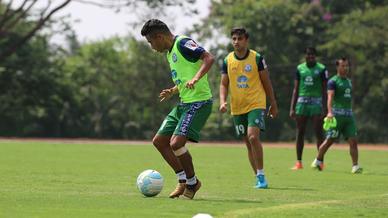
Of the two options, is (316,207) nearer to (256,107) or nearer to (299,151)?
(256,107)

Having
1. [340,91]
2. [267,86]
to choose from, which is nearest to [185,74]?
Answer: [267,86]

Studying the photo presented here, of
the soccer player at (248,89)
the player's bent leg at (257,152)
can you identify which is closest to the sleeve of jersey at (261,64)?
the soccer player at (248,89)

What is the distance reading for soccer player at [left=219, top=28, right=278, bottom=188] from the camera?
1334 cm

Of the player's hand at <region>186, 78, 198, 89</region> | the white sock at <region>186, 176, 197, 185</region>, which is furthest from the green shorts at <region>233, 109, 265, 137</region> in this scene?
the player's hand at <region>186, 78, 198, 89</region>

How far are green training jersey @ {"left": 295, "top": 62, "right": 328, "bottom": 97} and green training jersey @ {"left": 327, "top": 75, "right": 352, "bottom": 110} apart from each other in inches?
24.5

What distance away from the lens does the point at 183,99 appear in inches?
450

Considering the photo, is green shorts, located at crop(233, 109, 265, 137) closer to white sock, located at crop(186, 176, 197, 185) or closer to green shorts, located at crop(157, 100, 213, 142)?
green shorts, located at crop(157, 100, 213, 142)

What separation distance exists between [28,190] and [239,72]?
3734 millimetres

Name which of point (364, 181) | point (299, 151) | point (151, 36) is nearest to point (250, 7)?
point (299, 151)

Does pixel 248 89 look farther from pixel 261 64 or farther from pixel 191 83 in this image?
pixel 191 83

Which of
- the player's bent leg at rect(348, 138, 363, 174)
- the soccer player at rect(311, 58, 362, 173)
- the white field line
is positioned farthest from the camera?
the soccer player at rect(311, 58, 362, 173)

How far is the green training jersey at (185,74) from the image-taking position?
11.3 meters

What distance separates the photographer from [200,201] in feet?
35.0

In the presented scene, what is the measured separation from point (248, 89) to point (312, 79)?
5522 mm
